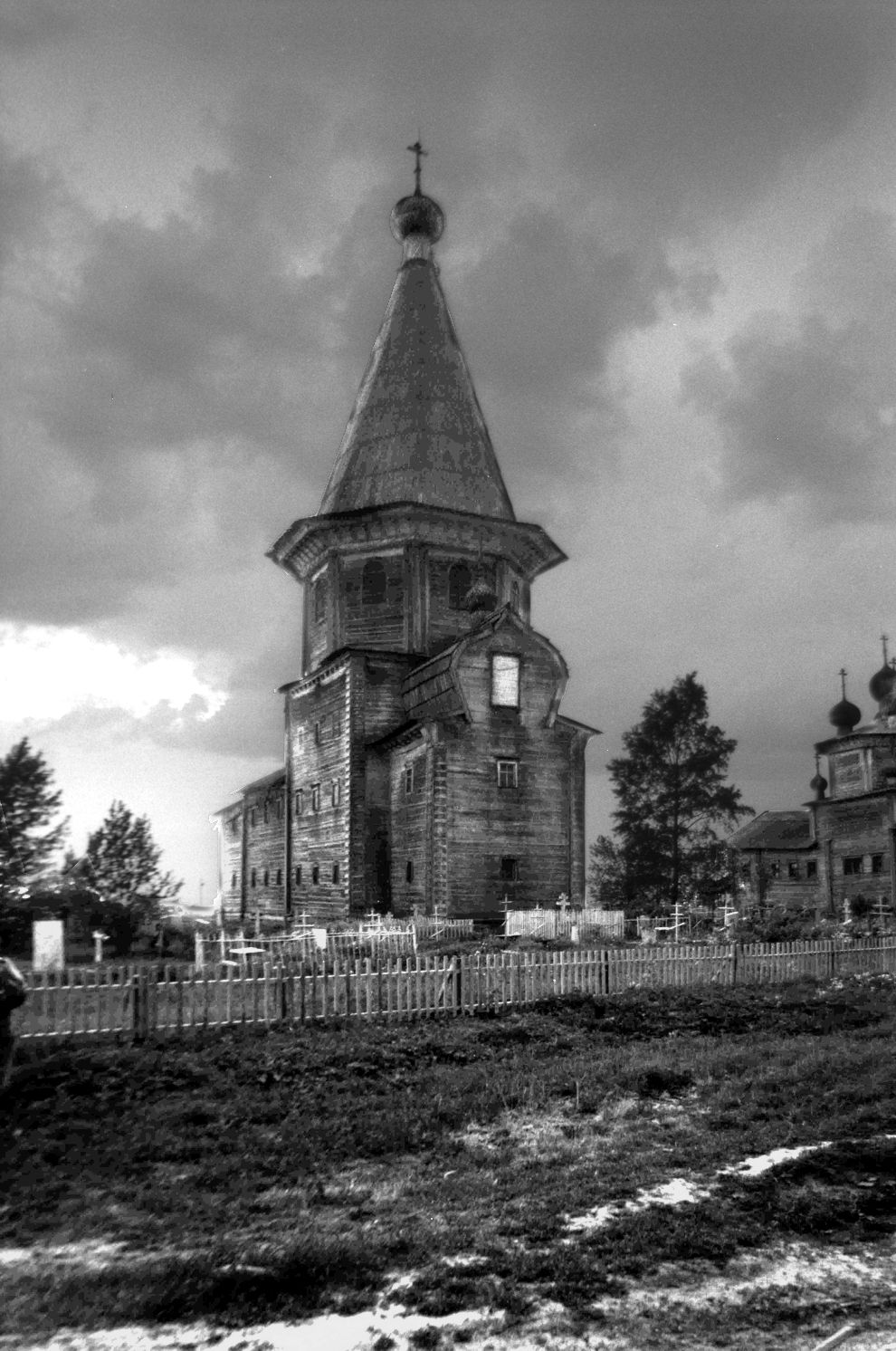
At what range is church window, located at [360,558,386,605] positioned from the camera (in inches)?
1528

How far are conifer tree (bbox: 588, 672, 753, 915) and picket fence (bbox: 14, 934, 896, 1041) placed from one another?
22.3 m

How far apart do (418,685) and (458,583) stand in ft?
16.6

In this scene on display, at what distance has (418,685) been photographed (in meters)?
35.7

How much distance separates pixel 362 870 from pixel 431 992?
1864 centimetres

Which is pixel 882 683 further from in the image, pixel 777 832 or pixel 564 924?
pixel 564 924

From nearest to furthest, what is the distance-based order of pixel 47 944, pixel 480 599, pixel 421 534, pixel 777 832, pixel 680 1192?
1. pixel 680 1192
2. pixel 47 944
3. pixel 480 599
4. pixel 421 534
5. pixel 777 832

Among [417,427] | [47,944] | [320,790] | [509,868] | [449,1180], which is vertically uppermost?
[417,427]

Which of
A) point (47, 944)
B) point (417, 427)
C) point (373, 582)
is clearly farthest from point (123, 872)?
point (417, 427)

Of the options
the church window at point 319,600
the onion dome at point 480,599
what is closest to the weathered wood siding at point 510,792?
the onion dome at point 480,599

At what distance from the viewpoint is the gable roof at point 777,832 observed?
5769cm

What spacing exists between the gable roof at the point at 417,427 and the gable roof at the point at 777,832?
27044 millimetres

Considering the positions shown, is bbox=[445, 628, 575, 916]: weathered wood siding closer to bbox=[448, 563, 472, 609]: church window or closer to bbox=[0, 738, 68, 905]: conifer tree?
bbox=[448, 563, 472, 609]: church window

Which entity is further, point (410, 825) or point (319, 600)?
point (319, 600)

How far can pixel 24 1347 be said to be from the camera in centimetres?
524
